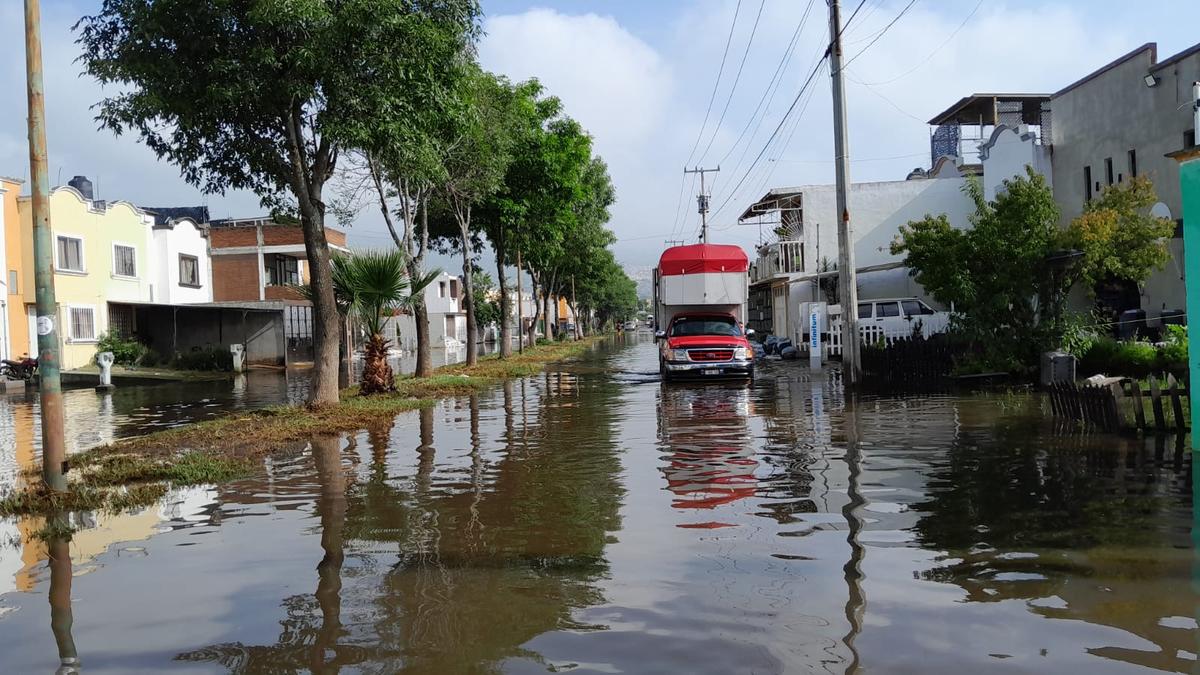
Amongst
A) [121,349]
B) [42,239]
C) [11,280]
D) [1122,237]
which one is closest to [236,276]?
[121,349]

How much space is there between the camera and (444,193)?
96.5ft

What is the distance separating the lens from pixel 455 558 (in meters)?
6.66

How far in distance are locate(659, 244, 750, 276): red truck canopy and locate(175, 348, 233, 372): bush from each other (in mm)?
21267

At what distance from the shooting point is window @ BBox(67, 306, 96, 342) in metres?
35.3

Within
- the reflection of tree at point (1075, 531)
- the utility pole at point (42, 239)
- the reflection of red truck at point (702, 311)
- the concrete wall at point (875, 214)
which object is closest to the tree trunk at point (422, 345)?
the reflection of red truck at point (702, 311)

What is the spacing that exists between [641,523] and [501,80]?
22.2m

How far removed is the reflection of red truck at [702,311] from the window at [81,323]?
22.8m

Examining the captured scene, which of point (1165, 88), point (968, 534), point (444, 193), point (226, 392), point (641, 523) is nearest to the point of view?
point (968, 534)

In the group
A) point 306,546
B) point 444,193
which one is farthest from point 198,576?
point 444,193

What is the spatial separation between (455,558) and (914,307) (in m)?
24.4

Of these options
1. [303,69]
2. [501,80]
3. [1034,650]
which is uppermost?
[501,80]

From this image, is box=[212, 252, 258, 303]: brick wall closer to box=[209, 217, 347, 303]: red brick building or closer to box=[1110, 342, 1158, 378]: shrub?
box=[209, 217, 347, 303]: red brick building

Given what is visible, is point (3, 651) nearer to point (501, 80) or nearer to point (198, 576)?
point (198, 576)

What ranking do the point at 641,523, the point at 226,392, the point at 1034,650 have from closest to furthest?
1. the point at 1034,650
2. the point at 641,523
3. the point at 226,392
